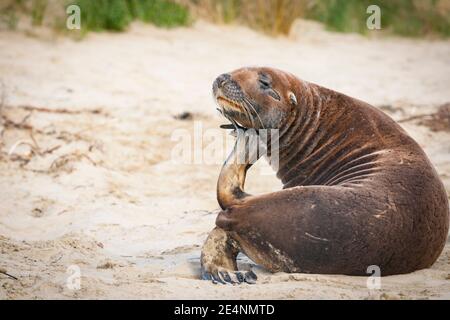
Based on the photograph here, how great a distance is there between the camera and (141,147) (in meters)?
7.81

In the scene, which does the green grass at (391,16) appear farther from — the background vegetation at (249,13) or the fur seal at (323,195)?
the fur seal at (323,195)

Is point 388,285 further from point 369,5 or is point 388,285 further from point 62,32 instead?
point 369,5

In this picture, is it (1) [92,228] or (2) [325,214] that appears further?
(1) [92,228]

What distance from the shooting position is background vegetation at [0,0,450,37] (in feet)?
33.8

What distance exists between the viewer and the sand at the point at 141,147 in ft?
15.0

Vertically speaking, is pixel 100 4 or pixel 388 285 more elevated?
pixel 100 4

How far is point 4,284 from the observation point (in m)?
4.47

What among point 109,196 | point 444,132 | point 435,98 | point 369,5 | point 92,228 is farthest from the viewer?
point 369,5

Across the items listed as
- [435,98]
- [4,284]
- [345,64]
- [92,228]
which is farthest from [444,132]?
[4,284]

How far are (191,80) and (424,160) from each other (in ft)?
15.7

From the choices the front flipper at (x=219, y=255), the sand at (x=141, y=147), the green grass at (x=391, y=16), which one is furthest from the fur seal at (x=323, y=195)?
the green grass at (x=391, y=16)

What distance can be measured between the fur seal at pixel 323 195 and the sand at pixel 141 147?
0.45ft

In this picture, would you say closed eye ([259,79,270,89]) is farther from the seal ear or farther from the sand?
the sand

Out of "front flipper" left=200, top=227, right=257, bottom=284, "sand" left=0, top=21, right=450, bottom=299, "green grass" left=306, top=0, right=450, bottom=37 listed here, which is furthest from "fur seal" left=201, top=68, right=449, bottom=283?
"green grass" left=306, top=0, right=450, bottom=37
